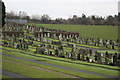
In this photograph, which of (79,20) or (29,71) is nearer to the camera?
(29,71)

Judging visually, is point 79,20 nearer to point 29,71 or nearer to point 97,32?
point 97,32

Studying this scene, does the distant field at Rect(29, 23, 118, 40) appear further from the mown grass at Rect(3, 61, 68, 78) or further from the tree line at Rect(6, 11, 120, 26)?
the mown grass at Rect(3, 61, 68, 78)

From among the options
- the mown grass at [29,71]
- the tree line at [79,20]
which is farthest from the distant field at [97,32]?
the mown grass at [29,71]

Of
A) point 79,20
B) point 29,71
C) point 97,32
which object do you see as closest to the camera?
point 29,71

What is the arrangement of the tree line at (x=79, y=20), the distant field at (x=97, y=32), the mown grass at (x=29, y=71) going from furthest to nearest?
the tree line at (x=79, y=20) → the distant field at (x=97, y=32) → the mown grass at (x=29, y=71)

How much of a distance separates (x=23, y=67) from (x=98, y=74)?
5.96m

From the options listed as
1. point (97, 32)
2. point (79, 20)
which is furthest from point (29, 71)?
point (79, 20)

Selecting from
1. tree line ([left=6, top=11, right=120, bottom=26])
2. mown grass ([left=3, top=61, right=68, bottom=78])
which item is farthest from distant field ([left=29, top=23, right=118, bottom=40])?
mown grass ([left=3, top=61, right=68, bottom=78])

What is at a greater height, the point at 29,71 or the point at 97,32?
the point at 97,32

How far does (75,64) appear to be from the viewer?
2083 cm

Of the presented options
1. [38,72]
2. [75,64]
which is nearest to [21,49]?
[75,64]

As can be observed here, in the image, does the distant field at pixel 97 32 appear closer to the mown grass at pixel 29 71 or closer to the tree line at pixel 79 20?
the tree line at pixel 79 20

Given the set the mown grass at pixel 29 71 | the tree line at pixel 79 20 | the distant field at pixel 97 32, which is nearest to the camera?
the mown grass at pixel 29 71

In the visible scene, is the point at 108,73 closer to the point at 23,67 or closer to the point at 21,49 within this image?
the point at 23,67
